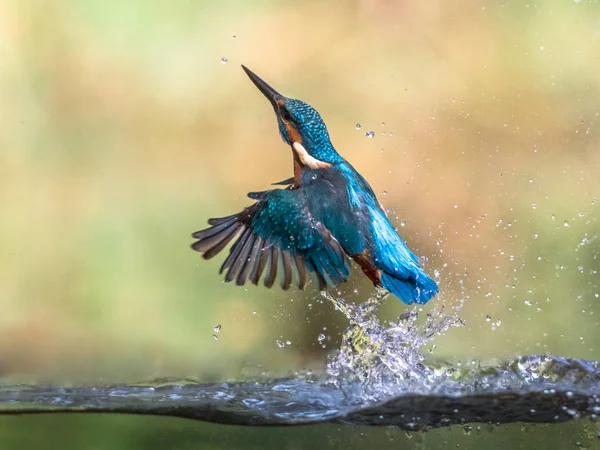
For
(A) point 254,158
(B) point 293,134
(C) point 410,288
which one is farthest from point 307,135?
(A) point 254,158

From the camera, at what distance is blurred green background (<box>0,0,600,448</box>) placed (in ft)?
8.93

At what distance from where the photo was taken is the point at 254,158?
2756mm

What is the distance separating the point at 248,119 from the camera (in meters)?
2.80

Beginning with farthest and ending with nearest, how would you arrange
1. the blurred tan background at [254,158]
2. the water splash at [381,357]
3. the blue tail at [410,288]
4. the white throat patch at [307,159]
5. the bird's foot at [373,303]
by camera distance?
1. the blurred tan background at [254,158]
2. the bird's foot at [373,303]
3. the water splash at [381,357]
4. the white throat patch at [307,159]
5. the blue tail at [410,288]

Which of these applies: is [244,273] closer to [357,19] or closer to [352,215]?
[352,215]

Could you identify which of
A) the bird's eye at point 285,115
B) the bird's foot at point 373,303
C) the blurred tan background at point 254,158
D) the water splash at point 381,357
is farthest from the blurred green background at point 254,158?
the bird's eye at point 285,115

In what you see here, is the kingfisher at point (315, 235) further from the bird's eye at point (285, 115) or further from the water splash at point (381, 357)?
the water splash at point (381, 357)

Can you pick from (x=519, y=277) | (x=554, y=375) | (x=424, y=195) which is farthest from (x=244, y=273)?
(x=519, y=277)

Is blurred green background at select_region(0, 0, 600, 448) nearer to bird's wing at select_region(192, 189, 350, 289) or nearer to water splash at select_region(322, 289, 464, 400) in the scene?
water splash at select_region(322, 289, 464, 400)

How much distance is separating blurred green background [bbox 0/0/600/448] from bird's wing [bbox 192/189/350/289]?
0.87 meters

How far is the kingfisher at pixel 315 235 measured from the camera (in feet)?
5.70

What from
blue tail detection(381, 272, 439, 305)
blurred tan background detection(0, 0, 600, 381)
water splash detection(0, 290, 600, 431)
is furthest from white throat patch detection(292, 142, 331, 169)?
blurred tan background detection(0, 0, 600, 381)

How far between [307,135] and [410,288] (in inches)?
15.2

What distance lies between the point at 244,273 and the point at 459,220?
3.73 ft
